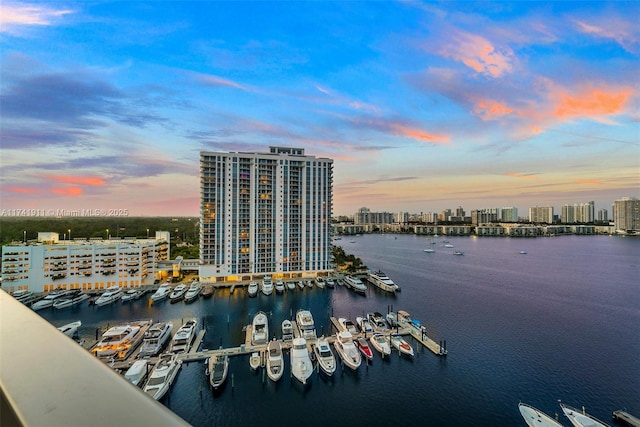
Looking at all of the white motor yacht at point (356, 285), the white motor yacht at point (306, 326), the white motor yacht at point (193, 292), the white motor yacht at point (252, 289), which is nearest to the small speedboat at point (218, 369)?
the white motor yacht at point (306, 326)

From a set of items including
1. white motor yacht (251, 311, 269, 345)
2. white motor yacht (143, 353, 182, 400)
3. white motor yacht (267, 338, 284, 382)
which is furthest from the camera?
white motor yacht (251, 311, 269, 345)

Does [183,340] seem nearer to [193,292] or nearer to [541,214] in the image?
[193,292]

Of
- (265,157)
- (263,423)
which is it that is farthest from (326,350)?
(265,157)

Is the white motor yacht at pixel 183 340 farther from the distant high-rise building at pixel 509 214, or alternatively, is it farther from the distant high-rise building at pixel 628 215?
the distant high-rise building at pixel 509 214

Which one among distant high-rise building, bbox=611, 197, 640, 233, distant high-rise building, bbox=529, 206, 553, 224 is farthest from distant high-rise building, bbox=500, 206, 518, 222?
distant high-rise building, bbox=611, 197, 640, 233

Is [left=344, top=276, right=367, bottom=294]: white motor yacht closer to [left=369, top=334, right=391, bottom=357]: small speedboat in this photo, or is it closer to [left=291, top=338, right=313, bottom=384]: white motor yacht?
[left=369, top=334, right=391, bottom=357]: small speedboat

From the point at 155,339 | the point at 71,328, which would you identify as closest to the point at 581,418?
the point at 155,339

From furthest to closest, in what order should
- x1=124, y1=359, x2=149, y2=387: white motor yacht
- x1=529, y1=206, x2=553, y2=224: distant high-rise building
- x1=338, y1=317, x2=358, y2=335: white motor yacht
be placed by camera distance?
x1=529, y1=206, x2=553, y2=224: distant high-rise building < x1=338, y1=317, x2=358, y2=335: white motor yacht < x1=124, y1=359, x2=149, y2=387: white motor yacht
